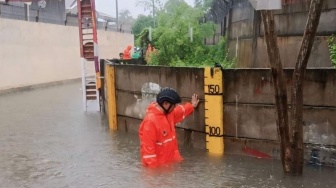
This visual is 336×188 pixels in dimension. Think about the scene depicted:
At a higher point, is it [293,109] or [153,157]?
[293,109]

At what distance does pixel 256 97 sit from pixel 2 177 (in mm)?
3566

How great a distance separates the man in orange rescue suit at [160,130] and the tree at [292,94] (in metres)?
1.29

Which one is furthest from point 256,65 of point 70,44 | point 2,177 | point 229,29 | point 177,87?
point 70,44

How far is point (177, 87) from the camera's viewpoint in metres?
7.25

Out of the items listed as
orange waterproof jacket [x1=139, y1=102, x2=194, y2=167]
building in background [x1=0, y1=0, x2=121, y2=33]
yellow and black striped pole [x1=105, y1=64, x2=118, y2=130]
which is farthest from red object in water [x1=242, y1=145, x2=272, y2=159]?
building in background [x1=0, y1=0, x2=121, y2=33]

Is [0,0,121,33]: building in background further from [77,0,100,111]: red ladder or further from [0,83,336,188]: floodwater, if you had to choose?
[0,83,336,188]: floodwater

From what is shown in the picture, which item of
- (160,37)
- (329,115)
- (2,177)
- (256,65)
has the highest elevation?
(160,37)

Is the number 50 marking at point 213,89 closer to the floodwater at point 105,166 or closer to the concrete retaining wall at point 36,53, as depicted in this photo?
the floodwater at point 105,166

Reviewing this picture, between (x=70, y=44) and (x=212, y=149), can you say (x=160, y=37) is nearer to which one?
(x=212, y=149)

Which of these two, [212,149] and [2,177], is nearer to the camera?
[2,177]

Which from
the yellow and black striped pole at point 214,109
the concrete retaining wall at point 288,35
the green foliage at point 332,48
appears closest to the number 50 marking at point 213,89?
the yellow and black striped pole at point 214,109

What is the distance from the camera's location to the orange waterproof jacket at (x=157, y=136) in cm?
574

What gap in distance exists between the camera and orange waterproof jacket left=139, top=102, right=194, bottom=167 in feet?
18.8

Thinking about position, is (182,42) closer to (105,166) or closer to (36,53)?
(105,166)
